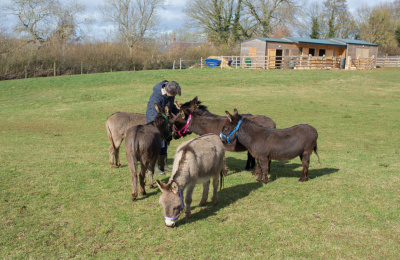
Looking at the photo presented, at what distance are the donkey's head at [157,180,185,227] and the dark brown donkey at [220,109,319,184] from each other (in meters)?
2.85

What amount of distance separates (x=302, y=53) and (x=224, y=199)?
44.2 metres

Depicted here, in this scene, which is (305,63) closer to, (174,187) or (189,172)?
(189,172)

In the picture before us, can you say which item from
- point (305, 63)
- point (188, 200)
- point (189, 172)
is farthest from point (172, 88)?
point (305, 63)

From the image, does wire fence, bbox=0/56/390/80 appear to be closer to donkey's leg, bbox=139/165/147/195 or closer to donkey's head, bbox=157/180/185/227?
donkey's leg, bbox=139/165/147/195

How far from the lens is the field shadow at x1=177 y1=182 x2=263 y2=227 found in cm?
595

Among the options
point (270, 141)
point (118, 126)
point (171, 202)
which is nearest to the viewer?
point (171, 202)

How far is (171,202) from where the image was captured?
208 inches

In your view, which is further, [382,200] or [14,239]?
[382,200]

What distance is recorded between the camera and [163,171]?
28.5 feet

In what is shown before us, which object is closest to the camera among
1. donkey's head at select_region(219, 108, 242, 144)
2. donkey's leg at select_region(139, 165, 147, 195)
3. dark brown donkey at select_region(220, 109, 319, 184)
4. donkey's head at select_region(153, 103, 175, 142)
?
donkey's leg at select_region(139, 165, 147, 195)

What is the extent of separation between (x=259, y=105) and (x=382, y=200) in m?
15.3

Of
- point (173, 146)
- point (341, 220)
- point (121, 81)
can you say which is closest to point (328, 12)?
point (121, 81)

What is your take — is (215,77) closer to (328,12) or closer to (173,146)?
(173,146)

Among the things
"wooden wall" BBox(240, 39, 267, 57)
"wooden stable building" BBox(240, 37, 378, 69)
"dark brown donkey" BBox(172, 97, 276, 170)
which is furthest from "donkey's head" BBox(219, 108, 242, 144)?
"wooden wall" BBox(240, 39, 267, 57)
